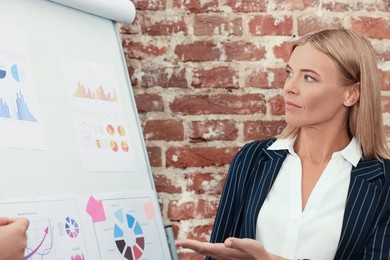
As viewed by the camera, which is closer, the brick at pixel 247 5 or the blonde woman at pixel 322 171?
the blonde woman at pixel 322 171

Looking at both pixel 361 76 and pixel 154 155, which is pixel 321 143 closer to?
pixel 361 76

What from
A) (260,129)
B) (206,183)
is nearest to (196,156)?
(206,183)

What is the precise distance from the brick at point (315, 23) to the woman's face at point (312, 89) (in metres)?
0.31

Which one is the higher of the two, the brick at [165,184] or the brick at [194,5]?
the brick at [194,5]

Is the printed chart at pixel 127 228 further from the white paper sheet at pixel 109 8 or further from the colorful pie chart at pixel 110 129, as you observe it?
the white paper sheet at pixel 109 8

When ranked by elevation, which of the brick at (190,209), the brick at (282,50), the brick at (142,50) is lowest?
the brick at (190,209)

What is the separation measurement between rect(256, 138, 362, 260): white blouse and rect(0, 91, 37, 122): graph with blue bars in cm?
73

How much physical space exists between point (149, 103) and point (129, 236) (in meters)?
0.56

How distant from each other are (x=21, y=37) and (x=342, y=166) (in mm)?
964

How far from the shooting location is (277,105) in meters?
2.15

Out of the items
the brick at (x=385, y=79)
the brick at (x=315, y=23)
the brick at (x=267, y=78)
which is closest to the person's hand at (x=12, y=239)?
the brick at (x=267, y=78)

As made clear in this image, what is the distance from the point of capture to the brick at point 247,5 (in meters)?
2.14

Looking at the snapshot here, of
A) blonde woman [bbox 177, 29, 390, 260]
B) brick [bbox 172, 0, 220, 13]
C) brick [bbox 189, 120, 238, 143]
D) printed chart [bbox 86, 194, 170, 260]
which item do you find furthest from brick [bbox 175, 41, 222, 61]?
printed chart [bbox 86, 194, 170, 260]

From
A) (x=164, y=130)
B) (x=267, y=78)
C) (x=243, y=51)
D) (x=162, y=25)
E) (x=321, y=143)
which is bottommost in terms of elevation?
(x=321, y=143)
